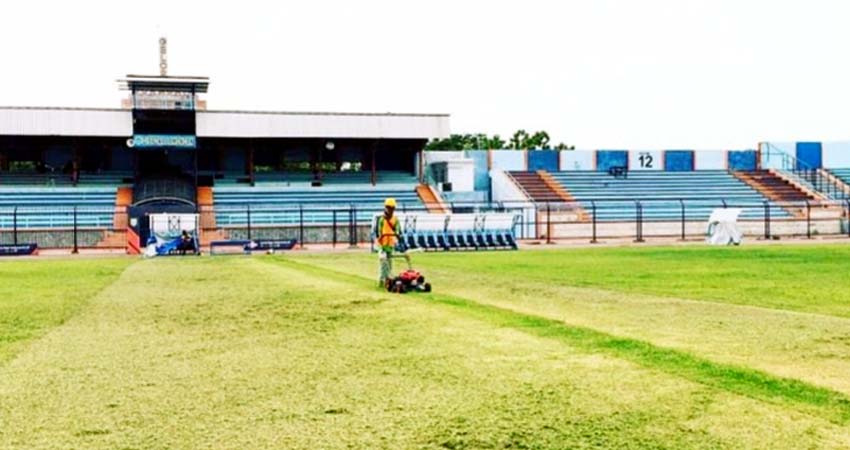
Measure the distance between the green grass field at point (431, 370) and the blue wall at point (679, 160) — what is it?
2191 inches

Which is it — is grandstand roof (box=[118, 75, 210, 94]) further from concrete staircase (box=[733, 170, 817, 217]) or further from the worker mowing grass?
the worker mowing grass

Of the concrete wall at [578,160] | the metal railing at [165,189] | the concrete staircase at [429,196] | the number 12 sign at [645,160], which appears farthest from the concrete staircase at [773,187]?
the metal railing at [165,189]

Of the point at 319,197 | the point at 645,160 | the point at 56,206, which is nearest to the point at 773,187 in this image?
the point at 645,160

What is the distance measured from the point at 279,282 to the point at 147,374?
12567mm

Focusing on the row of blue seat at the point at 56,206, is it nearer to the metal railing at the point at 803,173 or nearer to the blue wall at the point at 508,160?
the blue wall at the point at 508,160

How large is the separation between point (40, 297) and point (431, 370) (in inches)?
456

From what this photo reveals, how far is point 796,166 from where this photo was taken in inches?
2881

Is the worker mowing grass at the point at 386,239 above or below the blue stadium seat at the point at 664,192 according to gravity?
below

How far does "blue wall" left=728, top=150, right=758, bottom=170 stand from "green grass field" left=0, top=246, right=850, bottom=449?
190ft

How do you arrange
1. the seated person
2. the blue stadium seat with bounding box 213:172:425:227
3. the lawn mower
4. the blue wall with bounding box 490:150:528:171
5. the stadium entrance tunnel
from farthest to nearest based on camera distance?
1. the blue wall with bounding box 490:150:528:171
2. the blue stadium seat with bounding box 213:172:425:227
3. the stadium entrance tunnel
4. the seated person
5. the lawn mower

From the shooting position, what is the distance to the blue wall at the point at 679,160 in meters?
71.5

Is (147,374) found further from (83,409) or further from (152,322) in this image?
(152,322)

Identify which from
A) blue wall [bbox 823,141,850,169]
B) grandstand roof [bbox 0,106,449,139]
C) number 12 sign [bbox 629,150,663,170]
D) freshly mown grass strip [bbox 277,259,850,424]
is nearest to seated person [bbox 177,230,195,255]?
grandstand roof [bbox 0,106,449,139]

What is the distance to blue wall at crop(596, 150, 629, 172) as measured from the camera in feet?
231
